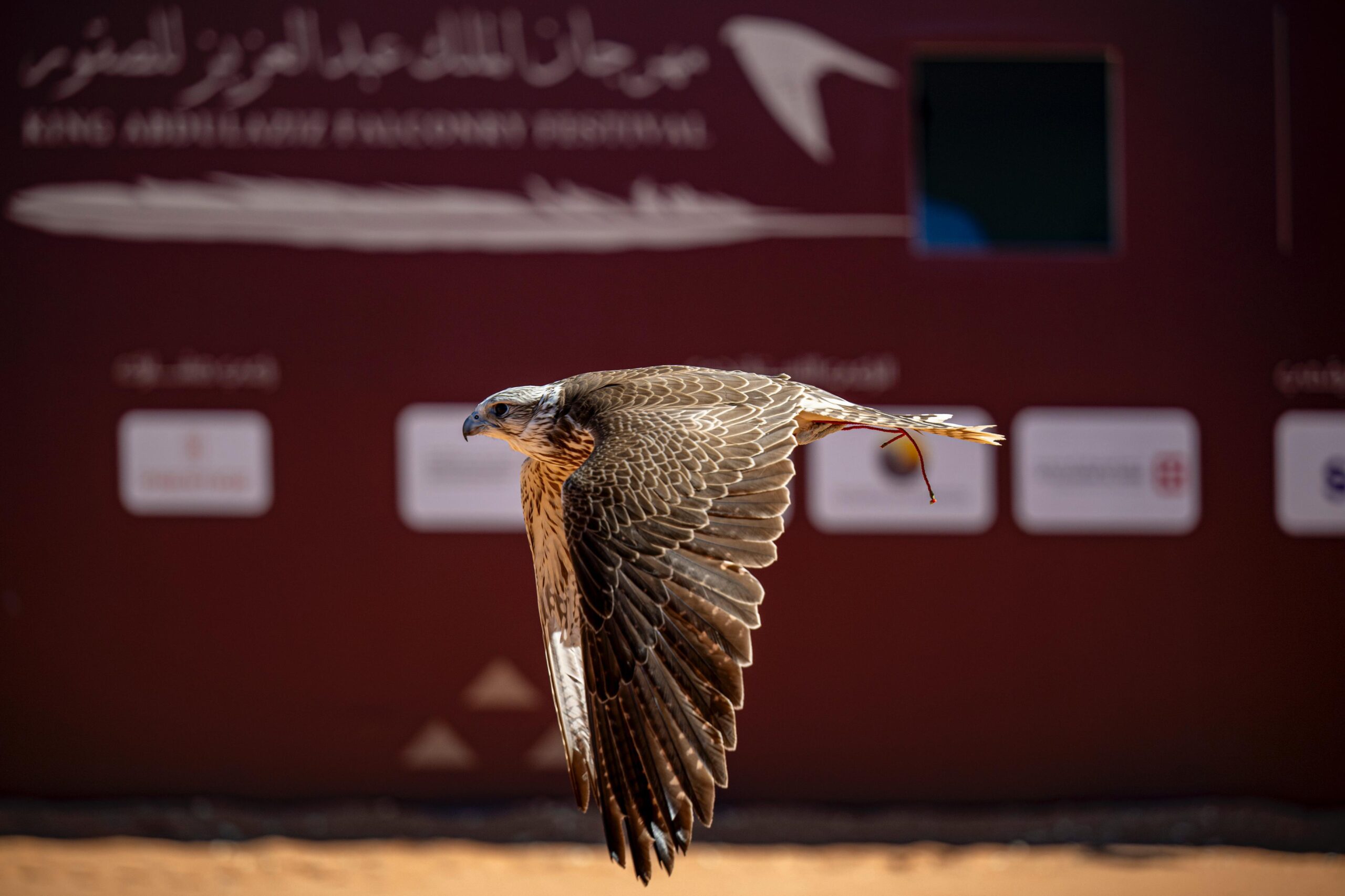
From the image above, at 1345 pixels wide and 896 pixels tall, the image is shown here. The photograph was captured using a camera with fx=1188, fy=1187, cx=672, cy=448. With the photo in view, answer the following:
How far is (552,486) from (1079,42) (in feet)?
11.1

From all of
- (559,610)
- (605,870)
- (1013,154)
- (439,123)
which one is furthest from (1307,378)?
(559,610)

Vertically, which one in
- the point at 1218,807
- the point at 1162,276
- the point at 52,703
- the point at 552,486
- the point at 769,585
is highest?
the point at 1162,276

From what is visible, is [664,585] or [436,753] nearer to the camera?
[664,585]

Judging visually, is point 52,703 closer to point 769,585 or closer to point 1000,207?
point 769,585

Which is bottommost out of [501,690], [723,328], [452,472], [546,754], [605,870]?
[605,870]

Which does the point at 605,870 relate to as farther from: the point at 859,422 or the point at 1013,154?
the point at 859,422

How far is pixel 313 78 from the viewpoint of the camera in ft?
13.7

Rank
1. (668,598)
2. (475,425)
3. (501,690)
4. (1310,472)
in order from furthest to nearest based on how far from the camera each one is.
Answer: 1. (501,690)
2. (1310,472)
3. (475,425)
4. (668,598)

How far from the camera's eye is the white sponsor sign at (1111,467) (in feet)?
13.6

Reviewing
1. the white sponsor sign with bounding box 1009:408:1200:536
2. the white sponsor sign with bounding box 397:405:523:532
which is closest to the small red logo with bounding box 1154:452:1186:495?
the white sponsor sign with bounding box 1009:408:1200:536

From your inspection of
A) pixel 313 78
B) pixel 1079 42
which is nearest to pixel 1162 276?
pixel 1079 42

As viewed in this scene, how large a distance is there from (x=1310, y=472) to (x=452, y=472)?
3002 millimetres

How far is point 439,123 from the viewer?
4.17 meters

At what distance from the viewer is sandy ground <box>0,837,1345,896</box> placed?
4.01 m
